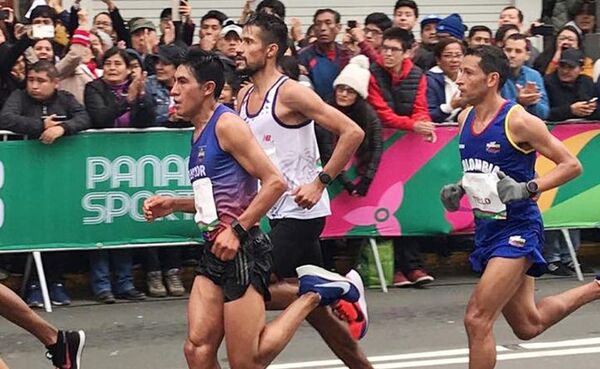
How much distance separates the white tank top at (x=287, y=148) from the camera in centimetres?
637

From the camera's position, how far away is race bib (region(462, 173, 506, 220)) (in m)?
6.40

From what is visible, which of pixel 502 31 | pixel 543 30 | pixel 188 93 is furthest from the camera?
pixel 543 30

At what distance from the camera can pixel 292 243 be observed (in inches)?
254

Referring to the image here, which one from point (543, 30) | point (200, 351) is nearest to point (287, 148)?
point (200, 351)

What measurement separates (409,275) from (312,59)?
6.90 ft

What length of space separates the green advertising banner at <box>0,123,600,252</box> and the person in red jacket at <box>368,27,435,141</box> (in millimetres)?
187

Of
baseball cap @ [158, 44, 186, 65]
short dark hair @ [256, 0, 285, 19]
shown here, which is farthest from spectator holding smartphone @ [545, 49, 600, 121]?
baseball cap @ [158, 44, 186, 65]

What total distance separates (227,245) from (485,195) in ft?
5.17

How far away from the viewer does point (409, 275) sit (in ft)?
33.4

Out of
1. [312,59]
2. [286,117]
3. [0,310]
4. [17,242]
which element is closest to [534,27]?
[312,59]

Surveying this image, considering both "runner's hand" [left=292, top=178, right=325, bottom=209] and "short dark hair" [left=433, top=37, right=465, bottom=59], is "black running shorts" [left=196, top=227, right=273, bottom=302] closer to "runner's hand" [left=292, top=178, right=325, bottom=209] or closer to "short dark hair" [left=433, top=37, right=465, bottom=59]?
"runner's hand" [left=292, top=178, right=325, bottom=209]

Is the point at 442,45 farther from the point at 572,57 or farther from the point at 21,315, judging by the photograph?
the point at 21,315

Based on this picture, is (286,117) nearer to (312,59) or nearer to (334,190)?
(334,190)

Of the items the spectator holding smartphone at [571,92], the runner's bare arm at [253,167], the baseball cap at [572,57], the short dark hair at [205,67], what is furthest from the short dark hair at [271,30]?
the baseball cap at [572,57]
